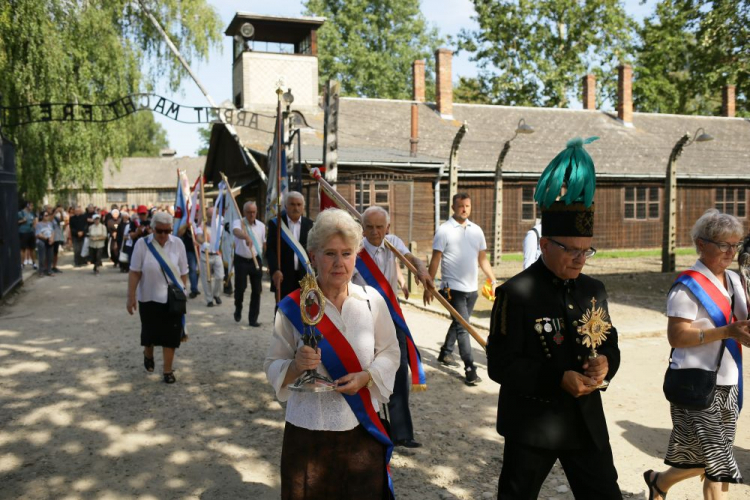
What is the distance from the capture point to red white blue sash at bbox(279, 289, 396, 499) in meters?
3.14

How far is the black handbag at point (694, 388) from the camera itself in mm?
3949

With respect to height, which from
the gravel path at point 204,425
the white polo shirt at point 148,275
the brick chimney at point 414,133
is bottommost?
the gravel path at point 204,425

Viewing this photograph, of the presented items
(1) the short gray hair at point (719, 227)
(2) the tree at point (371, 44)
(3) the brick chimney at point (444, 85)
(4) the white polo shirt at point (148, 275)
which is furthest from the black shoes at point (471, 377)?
(2) the tree at point (371, 44)

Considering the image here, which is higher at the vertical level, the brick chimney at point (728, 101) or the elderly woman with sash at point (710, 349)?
the brick chimney at point (728, 101)

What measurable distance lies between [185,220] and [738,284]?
1199cm

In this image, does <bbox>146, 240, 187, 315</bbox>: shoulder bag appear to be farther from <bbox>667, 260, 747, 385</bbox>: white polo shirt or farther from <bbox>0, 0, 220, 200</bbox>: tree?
<bbox>0, 0, 220, 200</bbox>: tree

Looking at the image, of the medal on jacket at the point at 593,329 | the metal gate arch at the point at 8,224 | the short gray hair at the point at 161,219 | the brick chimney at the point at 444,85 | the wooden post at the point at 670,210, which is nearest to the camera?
the medal on jacket at the point at 593,329

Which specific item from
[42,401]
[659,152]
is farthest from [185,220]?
[659,152]

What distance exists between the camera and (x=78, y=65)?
22875 millimetres

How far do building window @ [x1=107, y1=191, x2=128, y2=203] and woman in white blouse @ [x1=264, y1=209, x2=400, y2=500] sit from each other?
60.7 m

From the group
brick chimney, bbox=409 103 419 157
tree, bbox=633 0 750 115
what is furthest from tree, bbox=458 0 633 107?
brick chimney, bbox=409 103 419 157

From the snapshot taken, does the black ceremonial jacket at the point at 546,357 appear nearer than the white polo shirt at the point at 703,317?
Yes

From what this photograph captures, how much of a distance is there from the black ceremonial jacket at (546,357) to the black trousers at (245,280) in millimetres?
8673

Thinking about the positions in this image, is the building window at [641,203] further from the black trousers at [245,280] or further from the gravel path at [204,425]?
the black trousers at [245,280]
